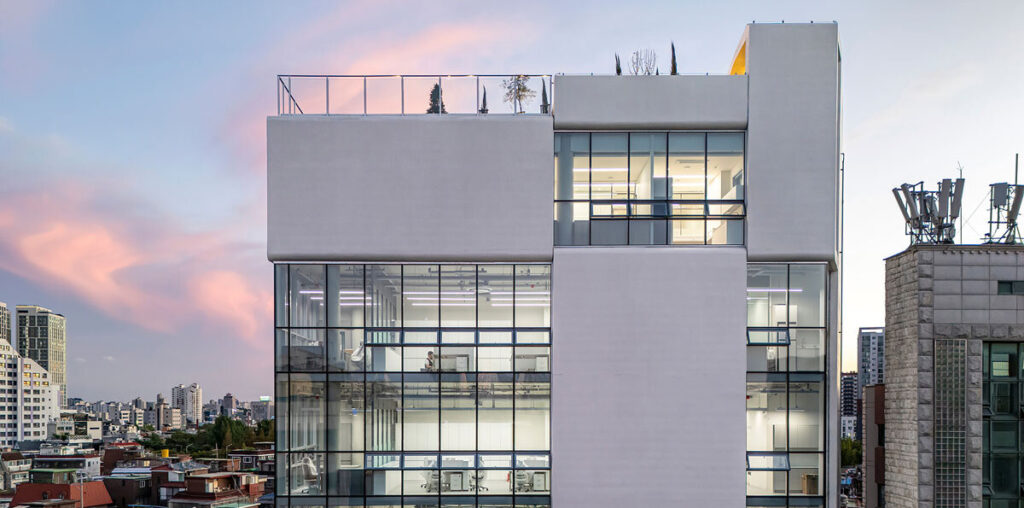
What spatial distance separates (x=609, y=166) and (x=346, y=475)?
39.3ft

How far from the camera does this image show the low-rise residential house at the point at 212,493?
182ft

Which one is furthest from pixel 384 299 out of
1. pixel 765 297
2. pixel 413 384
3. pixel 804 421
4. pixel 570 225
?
pixel 804 421

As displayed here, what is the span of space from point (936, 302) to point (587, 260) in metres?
9.85

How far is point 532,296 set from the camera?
1928cm

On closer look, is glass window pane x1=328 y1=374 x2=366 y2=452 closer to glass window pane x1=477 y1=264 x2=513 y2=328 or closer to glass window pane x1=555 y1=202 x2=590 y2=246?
glass window pane x1=477 y1=264 x2=513 y2=328

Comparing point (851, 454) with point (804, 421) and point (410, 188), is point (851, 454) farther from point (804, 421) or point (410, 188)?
point (410, 188)

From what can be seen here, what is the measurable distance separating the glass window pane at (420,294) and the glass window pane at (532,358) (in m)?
2.68

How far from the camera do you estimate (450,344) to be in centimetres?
1931

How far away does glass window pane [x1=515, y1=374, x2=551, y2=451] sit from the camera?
62.4ft

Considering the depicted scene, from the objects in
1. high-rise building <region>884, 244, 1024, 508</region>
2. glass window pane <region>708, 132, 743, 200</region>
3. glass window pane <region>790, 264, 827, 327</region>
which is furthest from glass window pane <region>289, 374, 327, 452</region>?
high-rise building <region>884, 244, 1024, 508</region>

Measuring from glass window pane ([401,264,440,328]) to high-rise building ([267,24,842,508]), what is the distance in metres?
0.07

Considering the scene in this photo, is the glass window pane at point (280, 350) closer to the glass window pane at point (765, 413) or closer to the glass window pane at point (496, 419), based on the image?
the glass window pane at point (496, 419)

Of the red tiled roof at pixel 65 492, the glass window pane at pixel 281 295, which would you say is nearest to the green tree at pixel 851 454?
the glass window pane at pixel 281 295

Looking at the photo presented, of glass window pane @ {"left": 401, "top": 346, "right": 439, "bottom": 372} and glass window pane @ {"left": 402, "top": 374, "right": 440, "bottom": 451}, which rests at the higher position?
glass window pane @ {"left": 401, "top": 346, "right": 439, "bottom": 372}
